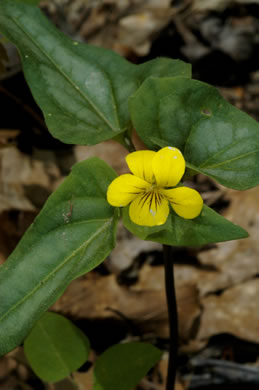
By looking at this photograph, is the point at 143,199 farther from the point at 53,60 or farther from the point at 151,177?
the point at 53,60

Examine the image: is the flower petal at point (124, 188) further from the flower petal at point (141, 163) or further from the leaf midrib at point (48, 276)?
the leaf midrib at point (48, 276)

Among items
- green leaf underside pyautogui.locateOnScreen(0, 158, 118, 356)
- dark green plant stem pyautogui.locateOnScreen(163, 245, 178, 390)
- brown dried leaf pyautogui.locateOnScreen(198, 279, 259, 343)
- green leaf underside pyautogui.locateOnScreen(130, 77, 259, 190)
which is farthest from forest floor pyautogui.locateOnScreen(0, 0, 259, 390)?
green leaf underside pyautogui.locateOnScreen(130, 77, 259, 190)

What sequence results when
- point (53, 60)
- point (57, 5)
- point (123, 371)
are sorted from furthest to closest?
1. point (57, 5)
2. point (123, 371)
3. point (53, 60)

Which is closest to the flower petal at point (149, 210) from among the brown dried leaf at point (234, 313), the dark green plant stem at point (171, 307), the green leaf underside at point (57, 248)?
the green leaf underside at point (57, 248)

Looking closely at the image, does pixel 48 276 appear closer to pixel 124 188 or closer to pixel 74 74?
pixel 124 188

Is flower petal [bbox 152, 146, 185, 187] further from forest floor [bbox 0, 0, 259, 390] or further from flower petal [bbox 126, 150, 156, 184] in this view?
forest floor [bbox 0, 0, 259, 390]

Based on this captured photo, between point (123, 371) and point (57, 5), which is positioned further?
point (57, 5)

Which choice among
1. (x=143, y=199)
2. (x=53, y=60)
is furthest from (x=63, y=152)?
(x=143, y=199)
